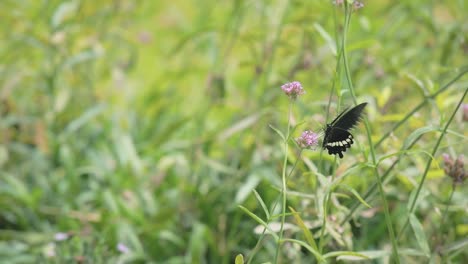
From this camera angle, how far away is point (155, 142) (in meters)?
3.09

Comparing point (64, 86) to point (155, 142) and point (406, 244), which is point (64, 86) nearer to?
point (155, 142)

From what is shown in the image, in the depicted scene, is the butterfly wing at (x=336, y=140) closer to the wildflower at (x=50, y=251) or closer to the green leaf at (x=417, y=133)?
the green leaf at (x=417, y=133)

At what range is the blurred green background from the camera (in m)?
2.29

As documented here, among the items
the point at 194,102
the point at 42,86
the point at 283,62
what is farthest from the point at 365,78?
the point at 42,86

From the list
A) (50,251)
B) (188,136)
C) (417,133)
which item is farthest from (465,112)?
(188,136)

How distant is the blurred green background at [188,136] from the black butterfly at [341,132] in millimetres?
508

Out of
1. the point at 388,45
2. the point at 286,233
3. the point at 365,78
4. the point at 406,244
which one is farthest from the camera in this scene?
the point at 388,45

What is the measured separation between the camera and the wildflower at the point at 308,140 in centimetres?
136

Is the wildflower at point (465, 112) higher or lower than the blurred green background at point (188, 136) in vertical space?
lower

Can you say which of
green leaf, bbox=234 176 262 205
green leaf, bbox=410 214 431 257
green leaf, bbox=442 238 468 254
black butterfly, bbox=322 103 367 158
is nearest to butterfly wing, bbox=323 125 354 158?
black butterfly, bbox=322 103 367 158

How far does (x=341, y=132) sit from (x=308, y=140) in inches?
3.6

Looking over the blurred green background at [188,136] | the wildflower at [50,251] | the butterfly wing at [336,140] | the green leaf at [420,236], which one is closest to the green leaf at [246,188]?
the blurred green background at [188,136]

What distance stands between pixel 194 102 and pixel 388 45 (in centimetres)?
121

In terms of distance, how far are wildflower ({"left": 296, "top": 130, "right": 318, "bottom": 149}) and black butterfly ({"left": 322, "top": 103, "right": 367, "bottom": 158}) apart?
0.12 feet
